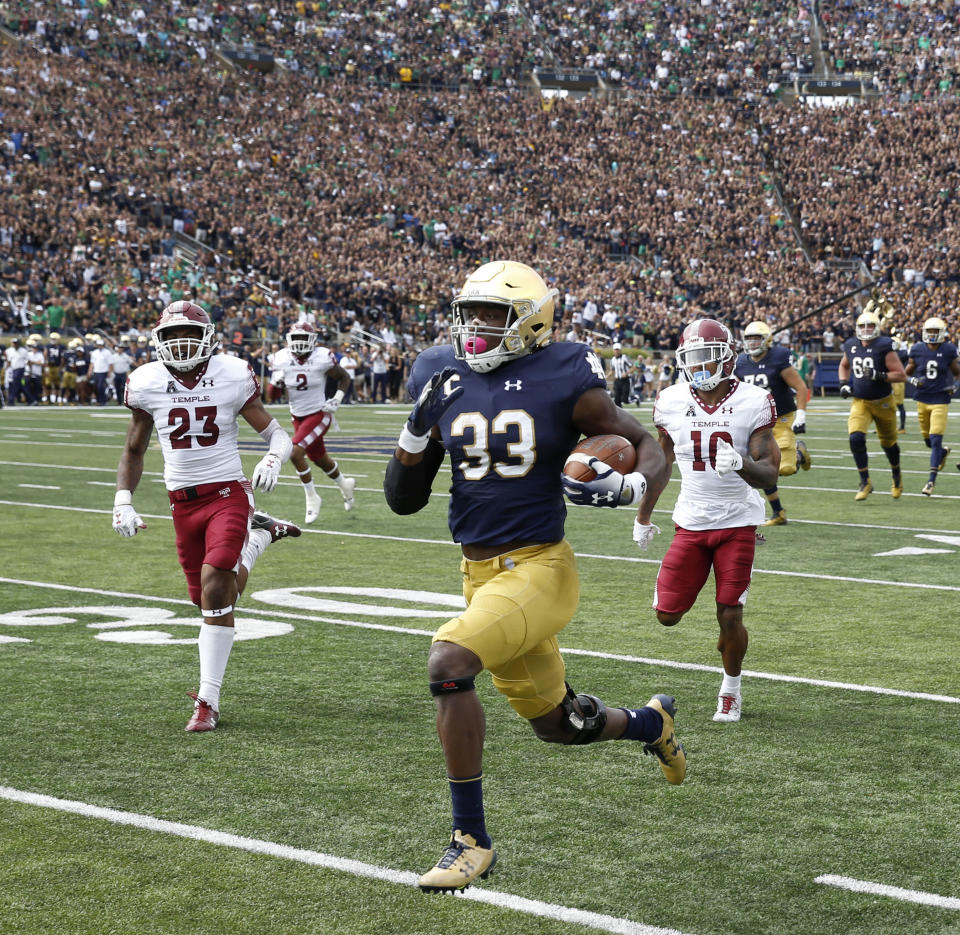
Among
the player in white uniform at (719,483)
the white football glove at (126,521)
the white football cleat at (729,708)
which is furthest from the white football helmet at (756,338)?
the white football glove at (126,521)

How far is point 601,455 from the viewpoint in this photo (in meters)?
3.93

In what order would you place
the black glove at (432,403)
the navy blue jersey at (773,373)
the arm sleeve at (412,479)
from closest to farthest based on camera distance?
the black glove at (432,403), the arm sleeve at (412,479), the navy blue jersey at (773,373)

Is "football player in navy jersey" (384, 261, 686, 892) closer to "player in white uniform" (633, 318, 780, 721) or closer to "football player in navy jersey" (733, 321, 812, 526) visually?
"player in white uniform" (633, 318, 780, 721)

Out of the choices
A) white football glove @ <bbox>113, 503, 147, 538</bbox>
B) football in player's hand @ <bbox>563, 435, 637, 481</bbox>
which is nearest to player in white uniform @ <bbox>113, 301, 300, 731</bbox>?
white football glove @ <bbox>113, 503, 147, 538</bbox>

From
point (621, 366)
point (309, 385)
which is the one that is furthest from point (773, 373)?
point (621, 366)

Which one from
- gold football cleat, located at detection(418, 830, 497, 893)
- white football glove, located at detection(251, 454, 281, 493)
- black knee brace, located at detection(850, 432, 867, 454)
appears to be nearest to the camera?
gold football cleat, located at detection(418, 830, 497, 893)

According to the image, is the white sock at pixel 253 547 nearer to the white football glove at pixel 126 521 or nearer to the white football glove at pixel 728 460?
the white football glove at pixel 126 521

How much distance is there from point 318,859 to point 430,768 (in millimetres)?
1036

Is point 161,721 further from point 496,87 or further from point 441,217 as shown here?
point 496,87

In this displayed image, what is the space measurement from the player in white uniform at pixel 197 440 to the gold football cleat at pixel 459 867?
8.53 feet

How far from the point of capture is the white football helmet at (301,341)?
12.9 meters

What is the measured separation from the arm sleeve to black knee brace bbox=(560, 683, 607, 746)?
2.49ft

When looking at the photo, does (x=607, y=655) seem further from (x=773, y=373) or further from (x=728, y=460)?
(x=773, y=373)

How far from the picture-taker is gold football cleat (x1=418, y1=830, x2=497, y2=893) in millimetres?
3492
